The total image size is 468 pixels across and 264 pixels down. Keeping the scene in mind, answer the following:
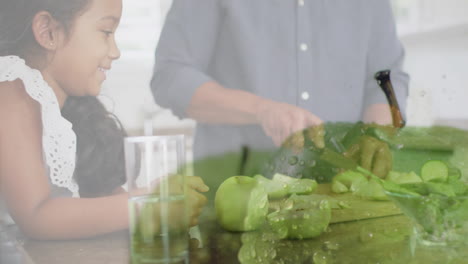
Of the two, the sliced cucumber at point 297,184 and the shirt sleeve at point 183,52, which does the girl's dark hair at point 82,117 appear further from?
the sliced cucumber at point 297,184

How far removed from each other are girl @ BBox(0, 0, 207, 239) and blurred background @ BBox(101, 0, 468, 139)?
0.02 m

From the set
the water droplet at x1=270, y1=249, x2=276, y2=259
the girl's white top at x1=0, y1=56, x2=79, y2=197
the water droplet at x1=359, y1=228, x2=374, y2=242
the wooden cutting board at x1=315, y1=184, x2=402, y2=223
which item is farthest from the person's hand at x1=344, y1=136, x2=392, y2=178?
the girl's white top at x1=0, y1=56, x2=79, y2=197

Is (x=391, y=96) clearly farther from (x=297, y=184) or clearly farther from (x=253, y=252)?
(x=253, y=252)

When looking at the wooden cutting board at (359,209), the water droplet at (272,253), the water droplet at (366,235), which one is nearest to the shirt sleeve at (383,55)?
the wooden cutting board at (359,209)

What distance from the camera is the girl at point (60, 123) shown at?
741 mm

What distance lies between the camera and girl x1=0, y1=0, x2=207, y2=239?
741mm

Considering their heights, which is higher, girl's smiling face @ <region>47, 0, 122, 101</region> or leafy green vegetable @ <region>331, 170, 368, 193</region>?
girl's smiling face @ <region>47, 0, 122, 101</region>

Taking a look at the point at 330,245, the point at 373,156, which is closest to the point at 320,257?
the point at 330,245

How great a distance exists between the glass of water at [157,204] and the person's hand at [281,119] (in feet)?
1.13

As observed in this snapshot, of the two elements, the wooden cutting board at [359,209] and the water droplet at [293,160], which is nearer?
the wooden cutting board at [359,209]

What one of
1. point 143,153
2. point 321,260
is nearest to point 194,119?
point 143,153

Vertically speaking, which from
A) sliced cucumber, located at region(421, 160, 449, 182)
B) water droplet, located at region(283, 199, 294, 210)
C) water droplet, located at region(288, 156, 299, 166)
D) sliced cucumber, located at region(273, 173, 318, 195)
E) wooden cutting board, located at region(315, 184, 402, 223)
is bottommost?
wooden cutting board, located at region(315, 184, 402, 223)

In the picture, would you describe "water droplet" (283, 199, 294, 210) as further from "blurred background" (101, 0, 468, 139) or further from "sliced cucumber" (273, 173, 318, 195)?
"blurred background" (101, 0, 468, 139)

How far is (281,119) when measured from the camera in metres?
0.96
